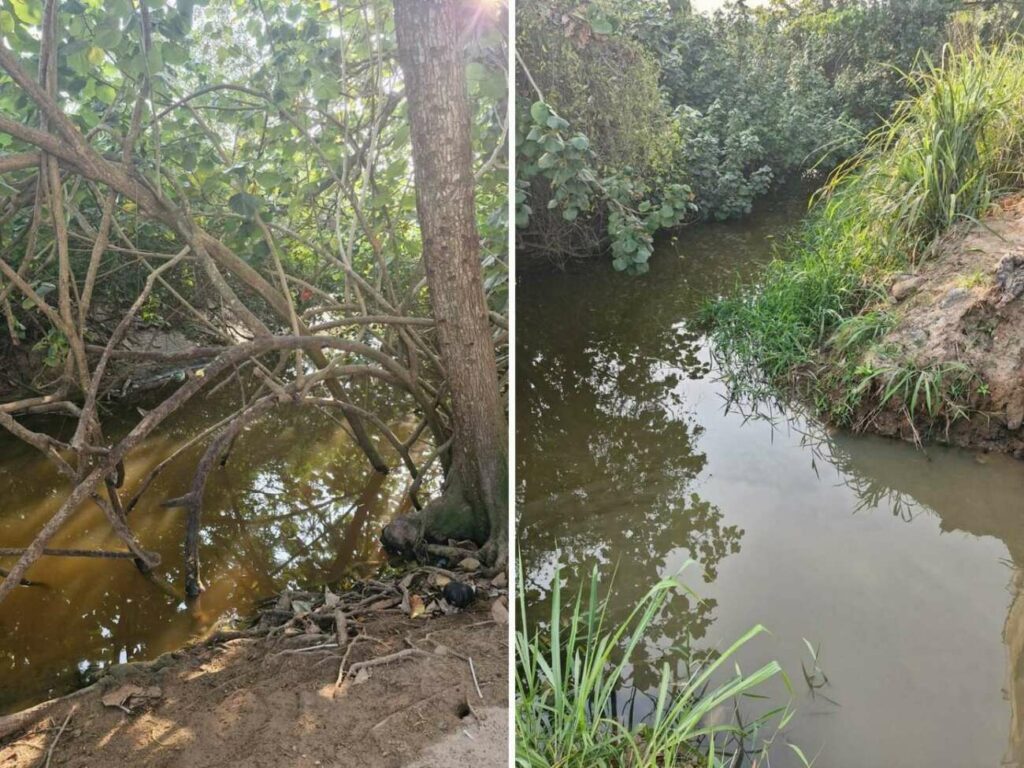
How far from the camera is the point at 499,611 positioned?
59.1 inches

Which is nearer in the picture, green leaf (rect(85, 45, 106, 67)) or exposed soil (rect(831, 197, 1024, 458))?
green leaf (rect(85, 45, 106, 67))

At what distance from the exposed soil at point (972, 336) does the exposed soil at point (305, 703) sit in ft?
4.10

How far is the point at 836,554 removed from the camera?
1697 mm

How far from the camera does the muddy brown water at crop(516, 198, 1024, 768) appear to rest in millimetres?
1341

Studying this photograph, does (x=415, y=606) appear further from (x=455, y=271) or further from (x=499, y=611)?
(x=455, y=271)

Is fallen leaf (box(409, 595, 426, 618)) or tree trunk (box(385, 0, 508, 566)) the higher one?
tree trunk (box(385, 0, 508, 566))

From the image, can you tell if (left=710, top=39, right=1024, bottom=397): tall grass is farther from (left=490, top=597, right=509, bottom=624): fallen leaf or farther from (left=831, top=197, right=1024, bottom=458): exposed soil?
(left=490, top=597, right=509, bottom=624): fallen leaf

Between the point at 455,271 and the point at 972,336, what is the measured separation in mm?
1452

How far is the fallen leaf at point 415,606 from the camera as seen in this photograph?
1.52 m

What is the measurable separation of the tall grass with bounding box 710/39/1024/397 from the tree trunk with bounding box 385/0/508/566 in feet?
3.23

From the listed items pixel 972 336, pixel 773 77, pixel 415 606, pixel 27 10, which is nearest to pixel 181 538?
pixel 415 606

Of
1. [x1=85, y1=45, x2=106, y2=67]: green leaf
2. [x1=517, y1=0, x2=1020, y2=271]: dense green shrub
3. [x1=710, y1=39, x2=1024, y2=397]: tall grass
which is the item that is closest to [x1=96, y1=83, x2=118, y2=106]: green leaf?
[x1=85, y1=45, x2=106, y2=67]: green leaf

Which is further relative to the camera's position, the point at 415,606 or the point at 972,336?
the point at 972,336

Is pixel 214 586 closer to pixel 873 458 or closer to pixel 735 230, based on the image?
pixel 873 458
